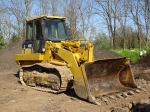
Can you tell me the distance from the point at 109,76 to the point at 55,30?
2.52 metres

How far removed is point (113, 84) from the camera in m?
7.82

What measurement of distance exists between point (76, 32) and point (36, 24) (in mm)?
18542

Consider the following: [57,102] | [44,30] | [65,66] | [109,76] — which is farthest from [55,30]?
[57,102]

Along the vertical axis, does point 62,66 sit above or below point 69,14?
below

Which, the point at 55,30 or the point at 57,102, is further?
the point at 55,30

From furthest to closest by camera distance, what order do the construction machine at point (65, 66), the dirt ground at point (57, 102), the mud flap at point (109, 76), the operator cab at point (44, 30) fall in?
the operator cab at point (44, 30) → the mud flap at point (109, 76) → the construction machine at point (65, 66) → the dirt ground at point (57, 102)

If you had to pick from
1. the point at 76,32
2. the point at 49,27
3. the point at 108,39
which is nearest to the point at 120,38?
the point at 108,39

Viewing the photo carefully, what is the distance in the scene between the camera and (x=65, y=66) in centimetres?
752

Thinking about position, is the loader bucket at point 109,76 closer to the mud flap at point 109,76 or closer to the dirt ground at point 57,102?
the mud flap at point 109,76

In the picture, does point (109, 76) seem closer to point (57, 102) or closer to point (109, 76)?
point (109, 76)

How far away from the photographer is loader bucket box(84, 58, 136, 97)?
7309 millimetres

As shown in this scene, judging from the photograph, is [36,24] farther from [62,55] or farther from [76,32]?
[76,32]

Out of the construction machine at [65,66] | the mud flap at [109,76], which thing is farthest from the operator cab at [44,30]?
the mud flap at [109,76]

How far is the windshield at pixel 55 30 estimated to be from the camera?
857 cm
